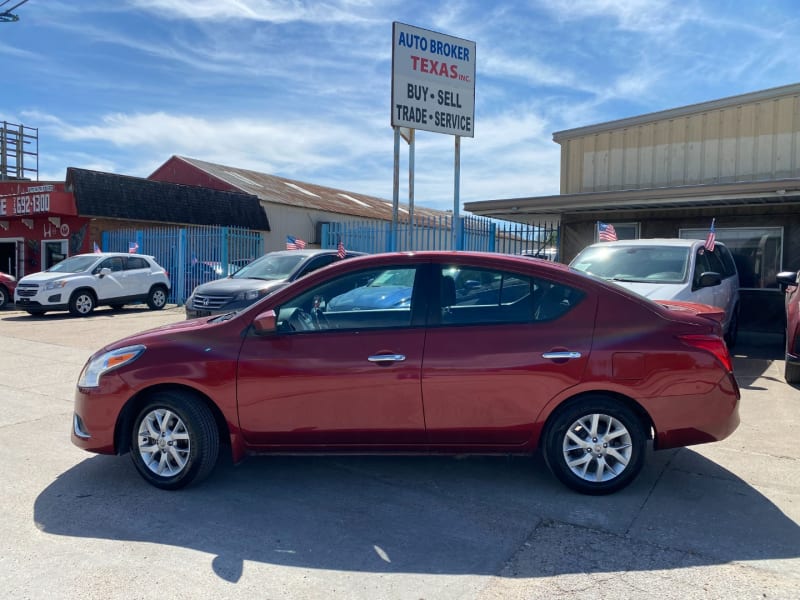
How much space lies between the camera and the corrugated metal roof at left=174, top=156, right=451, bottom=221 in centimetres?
2981

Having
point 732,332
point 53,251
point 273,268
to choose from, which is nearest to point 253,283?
point 273,268

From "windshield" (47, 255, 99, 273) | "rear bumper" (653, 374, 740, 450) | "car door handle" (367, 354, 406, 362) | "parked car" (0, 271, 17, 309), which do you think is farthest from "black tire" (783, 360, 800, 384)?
"parked car" (0, 271, 17, 309)

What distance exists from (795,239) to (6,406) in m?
12.1

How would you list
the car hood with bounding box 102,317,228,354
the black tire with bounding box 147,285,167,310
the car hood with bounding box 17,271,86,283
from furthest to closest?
the black tire with bounding box 147,285,167,310 → the car hood with bounding box 17,271,86,283 → the car hood with bounding box 102,317,228,354

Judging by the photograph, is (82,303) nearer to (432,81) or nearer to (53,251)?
(53,251)

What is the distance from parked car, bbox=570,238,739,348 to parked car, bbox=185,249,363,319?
4.39 m

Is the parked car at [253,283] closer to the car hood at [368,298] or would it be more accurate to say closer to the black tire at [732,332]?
the car hood at [368,298]

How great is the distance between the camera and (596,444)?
164 inches

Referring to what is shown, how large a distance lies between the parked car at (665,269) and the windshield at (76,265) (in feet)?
42.0

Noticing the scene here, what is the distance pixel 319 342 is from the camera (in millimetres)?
4203

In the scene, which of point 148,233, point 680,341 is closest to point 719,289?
point 680,341

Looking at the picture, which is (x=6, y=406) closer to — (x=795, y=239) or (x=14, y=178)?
(x=795, y=239)

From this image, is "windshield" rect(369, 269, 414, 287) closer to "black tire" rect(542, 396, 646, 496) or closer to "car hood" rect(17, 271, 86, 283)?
"black tire" rect(542, 396, 646, 496)

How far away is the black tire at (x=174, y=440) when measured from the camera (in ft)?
13.9
